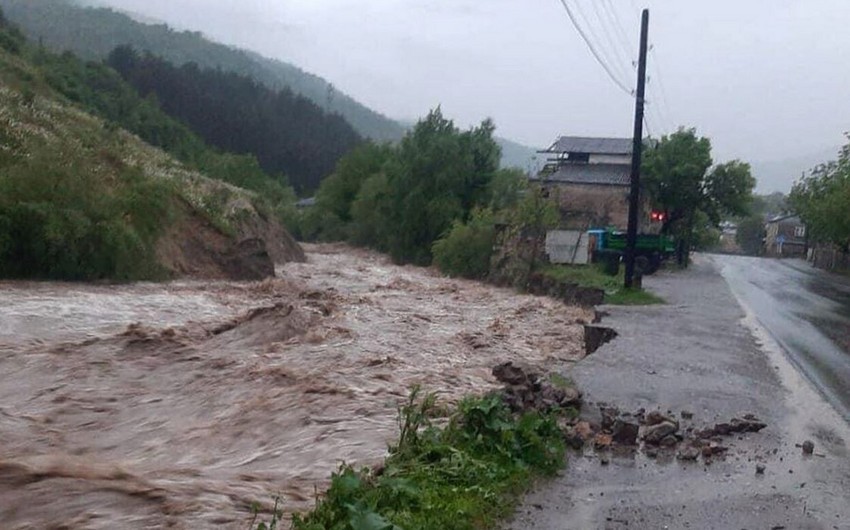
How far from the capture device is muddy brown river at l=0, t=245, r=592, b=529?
676 cm

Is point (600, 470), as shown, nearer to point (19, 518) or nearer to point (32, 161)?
point (19, 518)

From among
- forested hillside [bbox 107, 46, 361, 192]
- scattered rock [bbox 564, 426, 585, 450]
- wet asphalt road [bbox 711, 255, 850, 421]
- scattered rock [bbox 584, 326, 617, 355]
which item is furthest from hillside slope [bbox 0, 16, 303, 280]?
forested hillside [bbox 107, 46, 361, 192]

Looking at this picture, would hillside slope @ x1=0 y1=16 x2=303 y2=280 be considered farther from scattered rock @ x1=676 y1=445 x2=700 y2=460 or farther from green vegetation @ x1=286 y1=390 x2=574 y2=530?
scattered rock @ x1=676 y1=445 x2=700 y2=460

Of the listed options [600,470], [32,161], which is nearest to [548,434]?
[600,470]

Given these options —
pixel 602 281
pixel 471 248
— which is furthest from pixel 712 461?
pixel 471 248

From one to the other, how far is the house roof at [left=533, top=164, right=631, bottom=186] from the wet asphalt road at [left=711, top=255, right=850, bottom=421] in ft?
48.1

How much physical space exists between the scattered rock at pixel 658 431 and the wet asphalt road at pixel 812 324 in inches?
115

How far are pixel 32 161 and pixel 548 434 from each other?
18.6 metres

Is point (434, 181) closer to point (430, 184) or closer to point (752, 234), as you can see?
point (430, 184)

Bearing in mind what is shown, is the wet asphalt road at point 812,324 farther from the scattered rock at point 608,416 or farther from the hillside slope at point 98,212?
the hillside slope at point 98,212

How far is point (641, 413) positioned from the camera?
10078 mm

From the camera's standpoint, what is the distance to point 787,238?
4451 inches

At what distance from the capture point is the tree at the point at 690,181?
51688 mm

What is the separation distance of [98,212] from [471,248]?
1722cm
